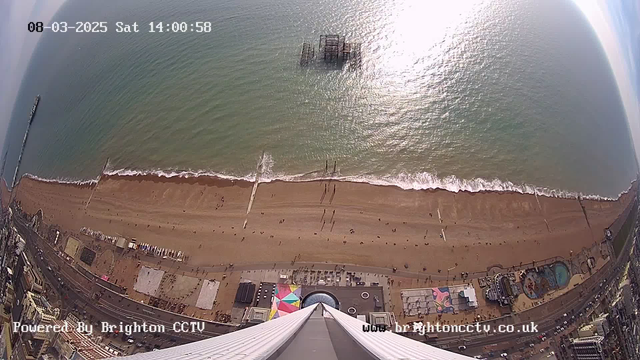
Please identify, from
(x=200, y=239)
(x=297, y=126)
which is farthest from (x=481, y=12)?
(x=200, y=239)

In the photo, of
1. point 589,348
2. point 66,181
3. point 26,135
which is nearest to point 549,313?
point 589,348

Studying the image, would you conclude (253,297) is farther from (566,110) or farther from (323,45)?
(566,110)

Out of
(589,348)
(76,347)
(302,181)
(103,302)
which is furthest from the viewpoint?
(302,181)

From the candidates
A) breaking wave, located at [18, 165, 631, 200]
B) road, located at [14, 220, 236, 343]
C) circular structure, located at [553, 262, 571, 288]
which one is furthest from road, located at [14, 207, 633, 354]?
breaking wave, located at [18, 165, 631, 200]

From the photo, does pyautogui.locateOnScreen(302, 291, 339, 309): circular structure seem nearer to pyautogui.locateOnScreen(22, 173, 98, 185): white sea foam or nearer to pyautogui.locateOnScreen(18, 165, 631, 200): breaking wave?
pyautogui.locateOnScreen(18, 165, 631, 200): breaking wave

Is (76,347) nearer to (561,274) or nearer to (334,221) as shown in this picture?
(334,221)

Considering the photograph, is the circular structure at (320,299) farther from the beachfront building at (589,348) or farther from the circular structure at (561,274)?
the circular structure at (561,274)
